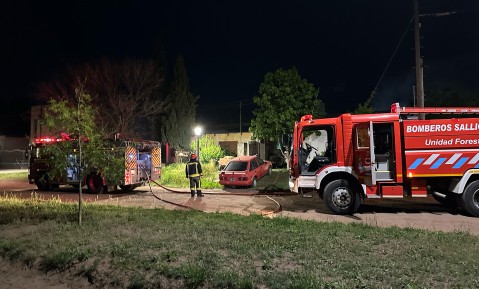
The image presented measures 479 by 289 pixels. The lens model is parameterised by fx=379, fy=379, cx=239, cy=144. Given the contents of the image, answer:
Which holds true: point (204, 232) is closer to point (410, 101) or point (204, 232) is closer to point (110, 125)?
point (110, 125)

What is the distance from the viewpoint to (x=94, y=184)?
55.1ft

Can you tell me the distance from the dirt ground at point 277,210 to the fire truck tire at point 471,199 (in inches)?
10.4

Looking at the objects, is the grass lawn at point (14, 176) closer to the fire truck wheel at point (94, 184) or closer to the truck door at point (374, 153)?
the fire truck wheel at point (94, 184)

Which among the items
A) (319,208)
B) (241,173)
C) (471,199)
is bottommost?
(319,208)

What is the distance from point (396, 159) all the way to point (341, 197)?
5.98 ft

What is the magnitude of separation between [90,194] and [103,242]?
1058 centimetres

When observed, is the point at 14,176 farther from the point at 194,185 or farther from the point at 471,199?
the point at 471,199

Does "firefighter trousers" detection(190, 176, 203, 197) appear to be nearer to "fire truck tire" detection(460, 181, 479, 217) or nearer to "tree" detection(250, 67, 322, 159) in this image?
"fire truck tire" detection(460, 181, 479, 217)

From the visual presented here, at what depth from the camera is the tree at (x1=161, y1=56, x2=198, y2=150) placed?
2955 cm

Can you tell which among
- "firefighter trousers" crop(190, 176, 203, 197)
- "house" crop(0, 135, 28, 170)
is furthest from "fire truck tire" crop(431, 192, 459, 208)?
"house" crop(0, 135, 28, 170)

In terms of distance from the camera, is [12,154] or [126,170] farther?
[12,154]

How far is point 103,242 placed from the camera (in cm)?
696

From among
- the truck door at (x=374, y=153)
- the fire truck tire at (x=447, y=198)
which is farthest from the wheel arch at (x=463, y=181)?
the truck door at (x=374, y=153)

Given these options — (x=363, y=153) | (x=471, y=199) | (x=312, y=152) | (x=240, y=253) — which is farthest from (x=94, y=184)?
(x=471, y=199)
